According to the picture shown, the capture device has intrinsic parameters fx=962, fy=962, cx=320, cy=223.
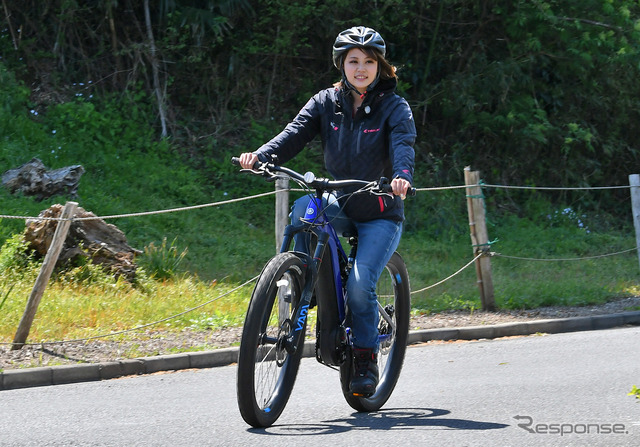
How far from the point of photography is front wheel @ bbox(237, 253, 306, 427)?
5.05 m

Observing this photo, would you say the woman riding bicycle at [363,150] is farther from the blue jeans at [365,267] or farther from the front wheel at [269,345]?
the front wheel at [269,345]

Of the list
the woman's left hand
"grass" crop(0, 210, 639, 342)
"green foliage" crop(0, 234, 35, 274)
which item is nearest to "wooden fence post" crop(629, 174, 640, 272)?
"grass" crop(0, 210, 639, 342)

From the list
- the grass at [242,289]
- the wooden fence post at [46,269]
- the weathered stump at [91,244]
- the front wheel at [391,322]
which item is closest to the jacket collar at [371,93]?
the front wheel at [391,322]

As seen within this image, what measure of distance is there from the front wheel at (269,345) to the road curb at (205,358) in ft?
9.25

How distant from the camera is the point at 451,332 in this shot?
9.96 m

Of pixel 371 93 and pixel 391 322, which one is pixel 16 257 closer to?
pixel 391 322

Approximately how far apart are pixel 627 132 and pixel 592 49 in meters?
3.44

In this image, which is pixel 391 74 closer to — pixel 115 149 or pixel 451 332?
pixel 451 332

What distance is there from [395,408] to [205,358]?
2604mm

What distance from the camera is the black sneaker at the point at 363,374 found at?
5.78 m

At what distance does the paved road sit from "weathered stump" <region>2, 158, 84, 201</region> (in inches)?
251

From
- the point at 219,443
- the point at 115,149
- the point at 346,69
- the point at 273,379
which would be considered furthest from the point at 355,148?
the point at 115,149

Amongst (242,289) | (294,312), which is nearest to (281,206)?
(242,289)

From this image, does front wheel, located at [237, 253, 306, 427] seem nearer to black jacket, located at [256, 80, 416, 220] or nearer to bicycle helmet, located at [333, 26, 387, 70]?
black jacket, located at [256, 80, 416, 220]
